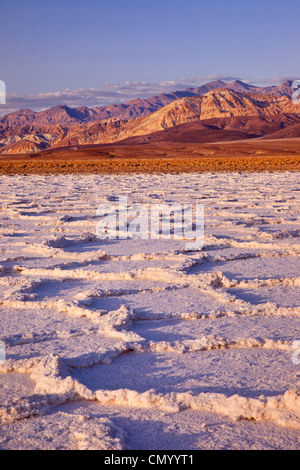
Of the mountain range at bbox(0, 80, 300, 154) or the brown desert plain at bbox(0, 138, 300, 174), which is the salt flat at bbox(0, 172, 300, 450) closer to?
the brown desert plain at bbox(0, 138, 300, 174)

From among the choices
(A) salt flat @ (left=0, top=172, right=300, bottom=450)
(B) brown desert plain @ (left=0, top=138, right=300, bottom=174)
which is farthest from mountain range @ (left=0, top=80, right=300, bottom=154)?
(A) salt flat @ (left=0, top=172, right=300, bottom=450)

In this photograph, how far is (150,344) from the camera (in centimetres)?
249

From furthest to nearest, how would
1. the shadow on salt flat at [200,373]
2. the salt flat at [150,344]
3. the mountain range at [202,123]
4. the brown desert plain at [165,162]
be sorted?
the mountain range at [202,123]
the brown desert plain at [165,162]
the shadow on salt flat at [200,373]
the salt flat at [150,344]

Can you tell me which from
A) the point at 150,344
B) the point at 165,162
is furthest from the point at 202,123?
the point at 150,344

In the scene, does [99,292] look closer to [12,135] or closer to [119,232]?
[119,232]

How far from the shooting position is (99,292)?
3365 mm

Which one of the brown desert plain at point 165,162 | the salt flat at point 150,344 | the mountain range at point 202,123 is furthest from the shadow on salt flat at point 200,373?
the mountain range at point 202,123

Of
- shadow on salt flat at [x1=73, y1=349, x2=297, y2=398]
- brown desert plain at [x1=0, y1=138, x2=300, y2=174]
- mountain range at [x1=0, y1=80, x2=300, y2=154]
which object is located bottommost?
shadow on salt flat at [x1=73, y1=349, x2=297, y2=398]

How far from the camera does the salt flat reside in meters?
1.79

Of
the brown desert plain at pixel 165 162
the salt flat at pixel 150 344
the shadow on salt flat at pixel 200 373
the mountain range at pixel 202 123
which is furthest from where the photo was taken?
the mountain range at pixel 202 123

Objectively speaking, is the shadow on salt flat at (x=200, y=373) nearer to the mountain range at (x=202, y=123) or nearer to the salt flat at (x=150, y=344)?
the salt flat at (x=150, y=344)

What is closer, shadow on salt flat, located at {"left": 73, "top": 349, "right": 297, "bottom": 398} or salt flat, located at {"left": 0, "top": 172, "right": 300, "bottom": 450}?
salt flat, located at {"left": 0, "top": 172, "right": 300, "bottom": 450}

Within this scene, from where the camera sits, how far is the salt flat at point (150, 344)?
1791 millimetres

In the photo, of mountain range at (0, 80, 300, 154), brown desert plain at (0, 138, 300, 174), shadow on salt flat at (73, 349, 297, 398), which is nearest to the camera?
shadow on salt flat at (73, 349, 297, 398)
